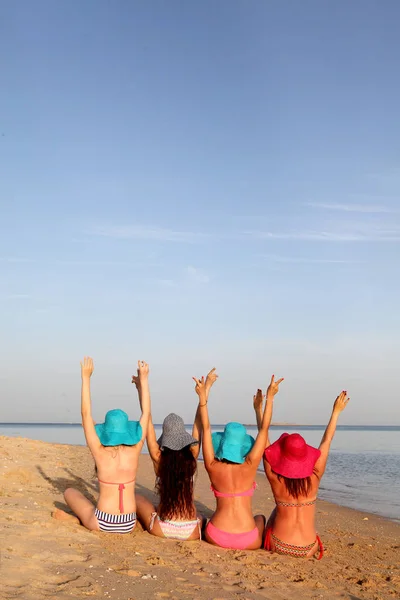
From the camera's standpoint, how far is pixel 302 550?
5.77 metres

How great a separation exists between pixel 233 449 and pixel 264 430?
386mm

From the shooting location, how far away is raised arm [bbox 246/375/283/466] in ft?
19.2

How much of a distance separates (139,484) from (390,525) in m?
5.08

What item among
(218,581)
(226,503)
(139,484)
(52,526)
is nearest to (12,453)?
(139,484)

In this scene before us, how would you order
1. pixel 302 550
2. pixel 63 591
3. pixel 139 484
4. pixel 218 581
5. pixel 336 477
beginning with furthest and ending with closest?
pixel 336 477
pixel 139 484
pixel 302 550
pixel 218 581
pixel 63 591

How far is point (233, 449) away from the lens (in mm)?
5926

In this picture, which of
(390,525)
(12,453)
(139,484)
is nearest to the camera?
(390,525)

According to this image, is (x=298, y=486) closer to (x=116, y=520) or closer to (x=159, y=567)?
(x=159, y=567)

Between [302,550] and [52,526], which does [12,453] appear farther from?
[302,550]

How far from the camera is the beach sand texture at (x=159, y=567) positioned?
4223 mm

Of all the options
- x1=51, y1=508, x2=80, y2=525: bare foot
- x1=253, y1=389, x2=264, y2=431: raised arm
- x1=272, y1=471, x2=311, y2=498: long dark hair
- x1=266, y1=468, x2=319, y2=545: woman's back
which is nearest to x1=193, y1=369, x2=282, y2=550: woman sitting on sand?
x1=266, y1=468, x2=319, y2=545: woman's back

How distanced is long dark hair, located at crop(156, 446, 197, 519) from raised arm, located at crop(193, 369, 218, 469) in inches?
8.2

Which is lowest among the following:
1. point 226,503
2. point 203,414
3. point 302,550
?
point 302,550

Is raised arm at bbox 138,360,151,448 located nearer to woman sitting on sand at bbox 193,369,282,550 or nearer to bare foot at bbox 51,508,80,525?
woman sitting on sand at bbox 193,369,282,550
